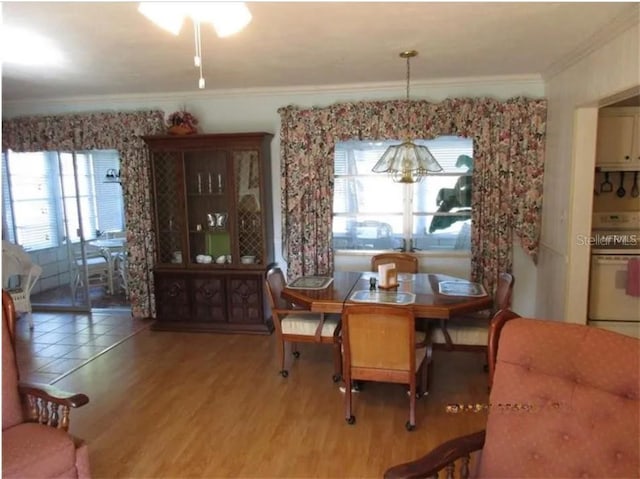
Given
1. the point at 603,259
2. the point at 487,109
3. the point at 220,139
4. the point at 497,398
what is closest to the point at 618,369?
the point at 497,398

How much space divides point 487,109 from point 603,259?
5.65 feet

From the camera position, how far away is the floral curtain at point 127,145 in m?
4.86

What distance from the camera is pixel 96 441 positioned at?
8.91 feet

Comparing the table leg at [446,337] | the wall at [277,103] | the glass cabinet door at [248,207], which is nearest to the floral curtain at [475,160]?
the wall at [277,103]

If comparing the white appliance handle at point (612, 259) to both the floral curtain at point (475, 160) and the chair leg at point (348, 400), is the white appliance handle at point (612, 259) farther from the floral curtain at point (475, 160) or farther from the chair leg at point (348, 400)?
the chair leg at point (348, 400)

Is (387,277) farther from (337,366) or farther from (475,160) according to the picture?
(475,160)

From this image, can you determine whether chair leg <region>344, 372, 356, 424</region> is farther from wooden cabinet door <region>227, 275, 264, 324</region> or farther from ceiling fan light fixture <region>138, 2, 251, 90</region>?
ceiling fan light fixture <region>138, 2, 251, 90</region>

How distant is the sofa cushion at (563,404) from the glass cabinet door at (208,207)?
11.3 feet

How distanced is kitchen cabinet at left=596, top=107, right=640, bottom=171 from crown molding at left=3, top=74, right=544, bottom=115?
696mm

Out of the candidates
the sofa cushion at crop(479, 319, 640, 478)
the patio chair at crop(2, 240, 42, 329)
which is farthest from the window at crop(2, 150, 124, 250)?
the sofa cushion at crop(479, 319, 640, 478)

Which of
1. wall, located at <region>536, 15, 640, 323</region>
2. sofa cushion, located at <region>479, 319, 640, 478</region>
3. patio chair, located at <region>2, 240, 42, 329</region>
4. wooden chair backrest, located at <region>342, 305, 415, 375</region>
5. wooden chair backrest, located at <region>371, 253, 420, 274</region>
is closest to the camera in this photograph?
sofa cushion, located at <region>479, 319, 640, 478</region>

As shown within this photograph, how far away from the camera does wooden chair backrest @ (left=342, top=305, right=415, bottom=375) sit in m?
2.60

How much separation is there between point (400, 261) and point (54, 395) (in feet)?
9.77

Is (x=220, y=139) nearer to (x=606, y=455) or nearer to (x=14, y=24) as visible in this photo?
(x=14, y=24)
